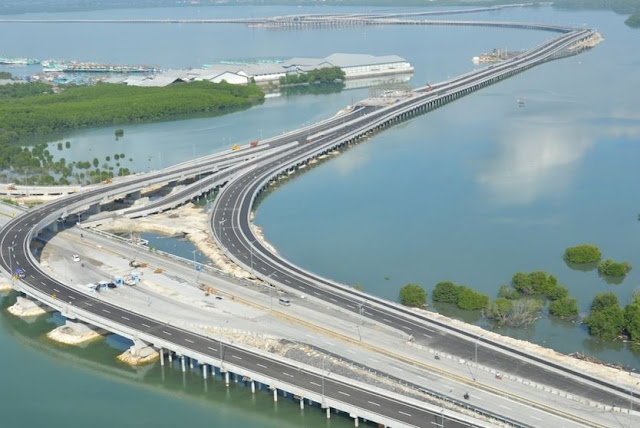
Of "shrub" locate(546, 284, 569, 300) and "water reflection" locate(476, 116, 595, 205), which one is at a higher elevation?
"water reflection" locate(476, 116, 595, 205)

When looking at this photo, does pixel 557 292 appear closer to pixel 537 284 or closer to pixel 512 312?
pixel 537 284

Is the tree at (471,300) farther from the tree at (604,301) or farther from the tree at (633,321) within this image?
the tree at (633,321)

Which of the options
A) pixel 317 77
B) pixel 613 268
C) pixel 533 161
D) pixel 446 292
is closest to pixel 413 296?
pixel 446 292

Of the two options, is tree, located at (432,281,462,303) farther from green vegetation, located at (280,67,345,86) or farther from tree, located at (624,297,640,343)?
green vegetation, located at (280,67,345,86)

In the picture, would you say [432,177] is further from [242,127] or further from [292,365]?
[292,365]

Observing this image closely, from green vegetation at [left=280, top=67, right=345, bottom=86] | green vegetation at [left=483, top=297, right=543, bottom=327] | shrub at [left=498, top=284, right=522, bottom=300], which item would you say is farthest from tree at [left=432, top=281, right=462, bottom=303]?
green vegetation at [left=280, top=67, right=345, bottom=86]

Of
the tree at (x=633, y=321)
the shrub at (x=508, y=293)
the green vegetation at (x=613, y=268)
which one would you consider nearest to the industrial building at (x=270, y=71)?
the green vegetation at (x=613, y=268)
